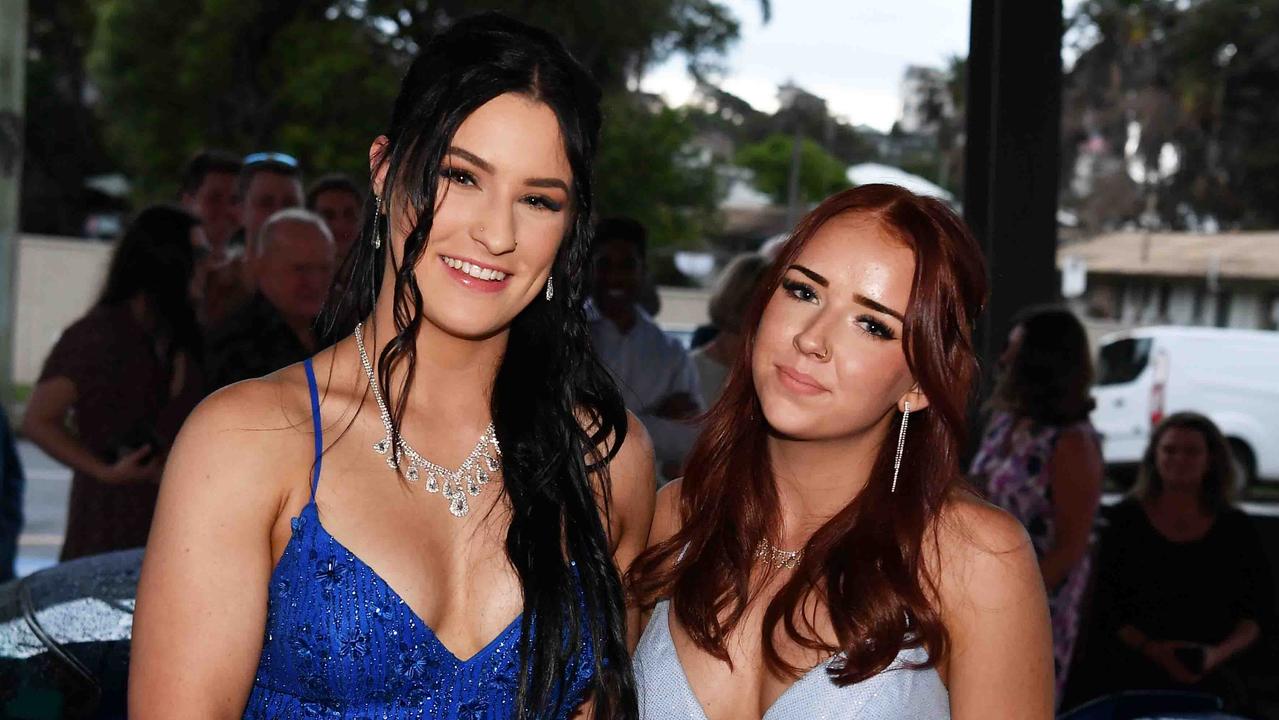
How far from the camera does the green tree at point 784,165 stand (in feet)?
64.2

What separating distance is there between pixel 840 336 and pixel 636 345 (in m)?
3.60

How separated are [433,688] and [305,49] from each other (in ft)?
56.4

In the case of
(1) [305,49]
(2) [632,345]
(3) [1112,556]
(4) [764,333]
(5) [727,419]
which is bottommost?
(3) [1112,556]

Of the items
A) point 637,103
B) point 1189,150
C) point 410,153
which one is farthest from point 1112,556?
point 1189,150

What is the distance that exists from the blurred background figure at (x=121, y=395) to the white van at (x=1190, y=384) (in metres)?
11.2

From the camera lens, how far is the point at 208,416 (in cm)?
189

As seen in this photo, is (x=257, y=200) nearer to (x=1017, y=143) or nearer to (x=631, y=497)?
(x=1017, y=143)

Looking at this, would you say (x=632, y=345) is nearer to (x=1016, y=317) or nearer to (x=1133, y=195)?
(x=1016, y=317)

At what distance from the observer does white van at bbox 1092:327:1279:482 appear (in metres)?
14.0

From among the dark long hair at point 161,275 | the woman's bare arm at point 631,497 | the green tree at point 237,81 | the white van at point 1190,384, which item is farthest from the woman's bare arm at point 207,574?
the green tree at point 237,81

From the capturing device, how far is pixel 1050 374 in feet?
15.7

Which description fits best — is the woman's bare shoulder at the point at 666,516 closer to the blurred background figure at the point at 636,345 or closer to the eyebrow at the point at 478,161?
the eyebrow at the point at 478,161

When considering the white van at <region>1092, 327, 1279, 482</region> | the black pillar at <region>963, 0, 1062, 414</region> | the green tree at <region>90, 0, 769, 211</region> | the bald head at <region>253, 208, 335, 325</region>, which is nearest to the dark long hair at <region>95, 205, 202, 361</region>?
the bald head at <region>253, 208, 335, 325</region>

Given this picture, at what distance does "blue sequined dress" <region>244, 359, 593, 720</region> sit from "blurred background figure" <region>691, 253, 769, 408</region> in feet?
13.0
